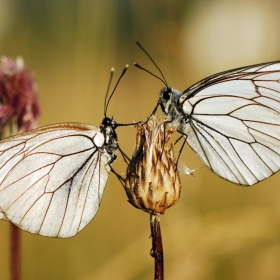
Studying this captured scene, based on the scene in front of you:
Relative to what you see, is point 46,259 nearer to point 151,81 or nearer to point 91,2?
point 91,2

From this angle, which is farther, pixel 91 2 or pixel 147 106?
pixel 147 106

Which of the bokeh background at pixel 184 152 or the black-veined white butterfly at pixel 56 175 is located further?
the bokeh background at pixel 184 152

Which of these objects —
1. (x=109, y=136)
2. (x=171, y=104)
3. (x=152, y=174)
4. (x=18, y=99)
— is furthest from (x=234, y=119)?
(x=18, y=99)

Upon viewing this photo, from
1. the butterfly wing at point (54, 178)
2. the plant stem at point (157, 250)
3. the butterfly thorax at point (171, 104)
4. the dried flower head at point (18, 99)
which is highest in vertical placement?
the dried flower head at point (18, 99)

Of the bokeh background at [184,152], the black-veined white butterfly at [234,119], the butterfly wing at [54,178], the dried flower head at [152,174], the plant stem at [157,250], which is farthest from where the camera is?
the bokeh background at [184,152]

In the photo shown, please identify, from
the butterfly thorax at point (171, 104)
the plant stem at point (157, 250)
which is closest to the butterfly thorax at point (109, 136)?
the butterfly thorax at point (171, 104)

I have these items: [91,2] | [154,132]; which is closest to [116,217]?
[91,2]

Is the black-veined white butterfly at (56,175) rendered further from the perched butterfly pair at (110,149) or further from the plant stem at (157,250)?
the plant stem at (157,250)

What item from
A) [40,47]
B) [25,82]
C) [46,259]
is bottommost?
[46,259]
